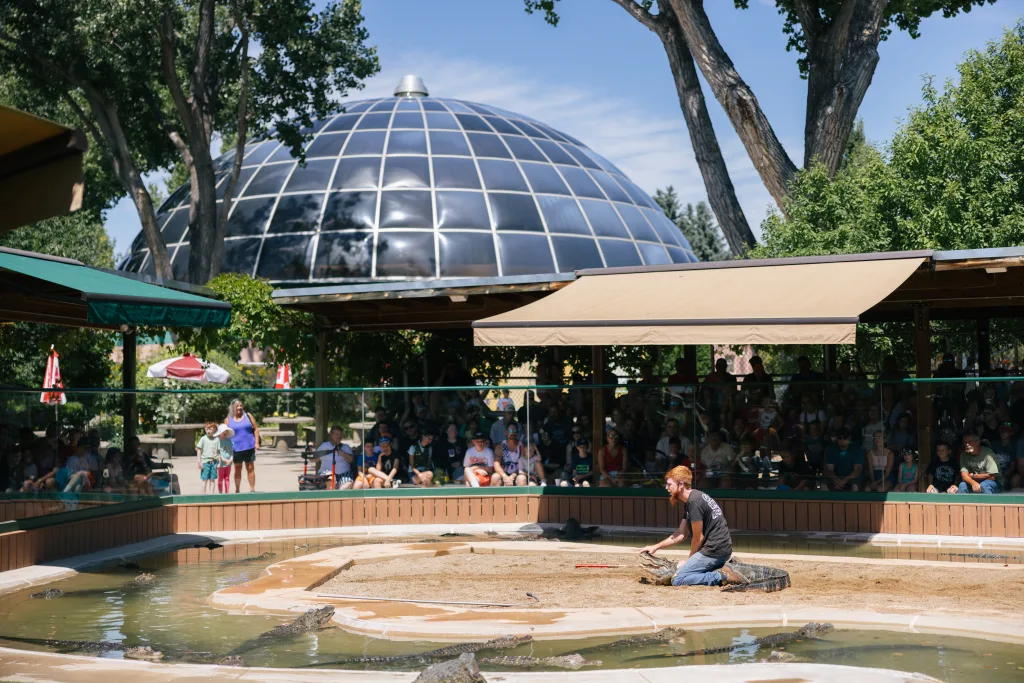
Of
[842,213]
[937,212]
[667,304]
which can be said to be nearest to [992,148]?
[937,212]

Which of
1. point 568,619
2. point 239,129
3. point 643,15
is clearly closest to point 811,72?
point 643,15

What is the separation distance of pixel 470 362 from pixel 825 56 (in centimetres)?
1033

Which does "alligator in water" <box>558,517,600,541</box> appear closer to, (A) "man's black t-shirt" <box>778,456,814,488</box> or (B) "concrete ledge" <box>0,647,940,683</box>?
(A) "man's black t-shirt" <box>778,456,814,488</box>

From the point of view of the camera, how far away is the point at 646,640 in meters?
8.55

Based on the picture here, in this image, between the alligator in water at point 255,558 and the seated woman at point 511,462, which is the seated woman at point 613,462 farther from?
the alligator in water at point 255,558

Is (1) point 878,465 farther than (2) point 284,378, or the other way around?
(2) point 284,378

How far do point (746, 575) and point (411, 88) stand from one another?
114ft

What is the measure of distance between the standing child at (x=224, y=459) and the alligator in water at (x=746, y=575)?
22.9ft

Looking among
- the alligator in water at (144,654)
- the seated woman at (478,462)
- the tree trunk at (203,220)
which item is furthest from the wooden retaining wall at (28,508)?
the tree trunk at (203,220)

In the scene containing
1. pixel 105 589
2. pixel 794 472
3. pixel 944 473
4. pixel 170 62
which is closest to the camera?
pixel 105 589

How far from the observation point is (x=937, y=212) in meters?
26.7

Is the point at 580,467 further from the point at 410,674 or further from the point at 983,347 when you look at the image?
the point at 983,347

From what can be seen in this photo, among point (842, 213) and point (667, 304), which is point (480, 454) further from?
point (842, 213)

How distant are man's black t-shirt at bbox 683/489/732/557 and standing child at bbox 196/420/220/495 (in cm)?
747
